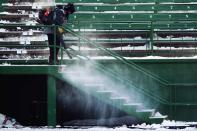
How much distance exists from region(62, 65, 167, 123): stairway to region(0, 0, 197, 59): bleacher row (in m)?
1.62

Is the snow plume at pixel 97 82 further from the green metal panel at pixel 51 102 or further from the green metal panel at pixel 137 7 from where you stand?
the green metal panel at pixel 137 7

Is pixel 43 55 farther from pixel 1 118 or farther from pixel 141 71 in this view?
pixel 141 71

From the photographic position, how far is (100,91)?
1298 centimetres

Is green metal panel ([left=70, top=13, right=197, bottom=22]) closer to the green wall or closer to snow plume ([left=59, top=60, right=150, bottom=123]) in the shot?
the green wall

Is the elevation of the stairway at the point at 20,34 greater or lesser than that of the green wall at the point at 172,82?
greater

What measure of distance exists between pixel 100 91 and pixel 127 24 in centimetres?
596

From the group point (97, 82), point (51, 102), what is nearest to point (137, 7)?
point (97, 82)

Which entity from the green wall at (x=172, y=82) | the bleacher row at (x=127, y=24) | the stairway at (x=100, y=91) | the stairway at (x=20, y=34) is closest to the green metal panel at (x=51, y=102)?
the stairway at (x=100, y=91)

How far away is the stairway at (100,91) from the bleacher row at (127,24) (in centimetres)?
162

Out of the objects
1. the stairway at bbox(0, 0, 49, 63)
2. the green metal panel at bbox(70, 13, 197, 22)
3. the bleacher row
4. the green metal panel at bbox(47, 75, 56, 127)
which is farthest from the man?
the green metal panel at bbox(70, 13, 197, 22)

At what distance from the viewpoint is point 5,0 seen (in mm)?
19641

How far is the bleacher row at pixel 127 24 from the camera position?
51.4ft

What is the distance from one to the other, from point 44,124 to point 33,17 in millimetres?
5347

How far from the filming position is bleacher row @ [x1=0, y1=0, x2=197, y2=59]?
1567 centimetres
